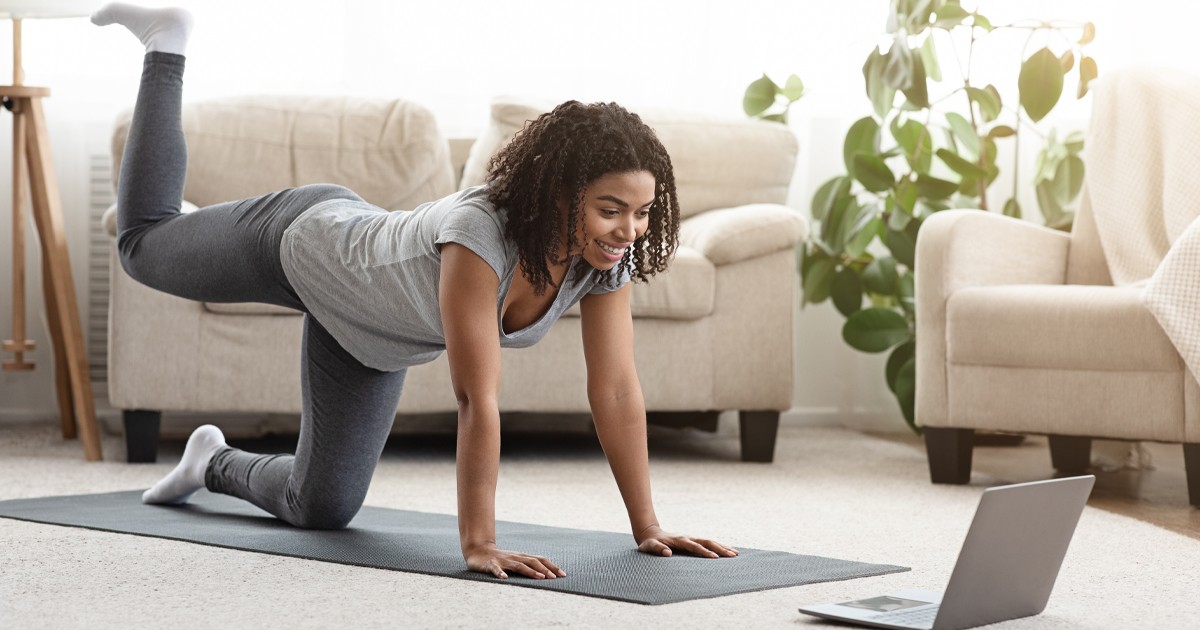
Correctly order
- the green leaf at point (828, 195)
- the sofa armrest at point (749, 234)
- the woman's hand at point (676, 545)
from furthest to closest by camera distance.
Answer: the green leaf at point (828, 195) < the sofa armrest at point (749, 234) < the woman's hand at point (676, 545)

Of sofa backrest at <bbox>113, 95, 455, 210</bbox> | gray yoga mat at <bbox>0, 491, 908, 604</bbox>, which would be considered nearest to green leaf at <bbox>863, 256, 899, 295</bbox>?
sofa backrest at <bbox>113, 95, 455, 210</bbox>

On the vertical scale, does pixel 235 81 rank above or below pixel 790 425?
above

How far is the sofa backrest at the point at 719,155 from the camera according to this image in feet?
11.1

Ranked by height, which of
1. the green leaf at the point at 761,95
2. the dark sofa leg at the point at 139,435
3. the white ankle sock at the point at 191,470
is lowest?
the dark sofa leg at the point at 139,435

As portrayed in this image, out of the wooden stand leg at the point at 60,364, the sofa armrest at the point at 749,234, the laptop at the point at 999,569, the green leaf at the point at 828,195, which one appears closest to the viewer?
the laptop at the point at 999,569

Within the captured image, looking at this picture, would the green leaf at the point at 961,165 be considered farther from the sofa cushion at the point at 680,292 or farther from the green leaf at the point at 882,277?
the sofa cushion at the point at 680,292

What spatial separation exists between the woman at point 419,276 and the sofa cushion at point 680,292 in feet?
2.80

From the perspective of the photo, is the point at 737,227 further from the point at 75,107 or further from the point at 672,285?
the point at 75,107

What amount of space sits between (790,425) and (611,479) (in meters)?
1.27

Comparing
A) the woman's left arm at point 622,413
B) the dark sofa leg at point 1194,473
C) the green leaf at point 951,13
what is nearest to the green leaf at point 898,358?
the green leaf at point 951,13

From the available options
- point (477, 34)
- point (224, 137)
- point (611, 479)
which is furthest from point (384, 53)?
point (611, 479)

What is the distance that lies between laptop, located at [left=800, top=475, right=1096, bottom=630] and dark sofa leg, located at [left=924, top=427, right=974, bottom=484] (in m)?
1.24

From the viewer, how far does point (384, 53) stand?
12.1 feet

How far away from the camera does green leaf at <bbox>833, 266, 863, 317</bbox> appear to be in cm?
347
